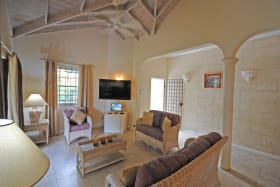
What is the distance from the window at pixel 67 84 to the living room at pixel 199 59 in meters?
0.28

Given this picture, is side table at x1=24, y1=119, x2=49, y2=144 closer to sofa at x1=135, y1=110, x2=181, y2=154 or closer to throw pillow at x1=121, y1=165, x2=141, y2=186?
sofa at x1=135, y1=110, x2=181, y2=154

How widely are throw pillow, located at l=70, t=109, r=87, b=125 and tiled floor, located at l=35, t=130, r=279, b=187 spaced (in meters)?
0.63

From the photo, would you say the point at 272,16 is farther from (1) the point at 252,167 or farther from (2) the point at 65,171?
(2) the point at 65,171

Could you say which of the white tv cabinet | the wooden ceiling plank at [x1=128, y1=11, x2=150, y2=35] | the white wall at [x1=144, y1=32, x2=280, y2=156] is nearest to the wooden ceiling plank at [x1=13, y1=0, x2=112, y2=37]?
the wooden ceiling plank at [x1=128, y1=11, x2=150, y2=35]

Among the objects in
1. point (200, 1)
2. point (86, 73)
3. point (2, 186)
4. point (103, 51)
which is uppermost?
point (200, 1)

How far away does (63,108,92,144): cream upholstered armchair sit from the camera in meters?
3.99

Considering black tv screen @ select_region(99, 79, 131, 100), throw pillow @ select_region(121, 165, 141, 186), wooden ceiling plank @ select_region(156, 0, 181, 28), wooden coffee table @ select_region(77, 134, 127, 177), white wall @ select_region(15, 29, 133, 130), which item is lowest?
wooden coffee table @ select_region(77, 134, 127, 177)

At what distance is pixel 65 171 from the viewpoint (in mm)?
2756

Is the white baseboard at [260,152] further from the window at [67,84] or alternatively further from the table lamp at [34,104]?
the table lamp at [34,104]

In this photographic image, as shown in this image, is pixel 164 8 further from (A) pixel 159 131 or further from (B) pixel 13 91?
(B) pixel 13 91

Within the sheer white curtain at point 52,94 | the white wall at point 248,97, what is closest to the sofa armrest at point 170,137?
the white wall at point 248,97

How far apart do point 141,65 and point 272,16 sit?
3718 millimetres

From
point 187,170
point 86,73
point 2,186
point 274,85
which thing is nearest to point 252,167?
point 274,85

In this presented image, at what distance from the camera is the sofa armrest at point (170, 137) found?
11.2ft
